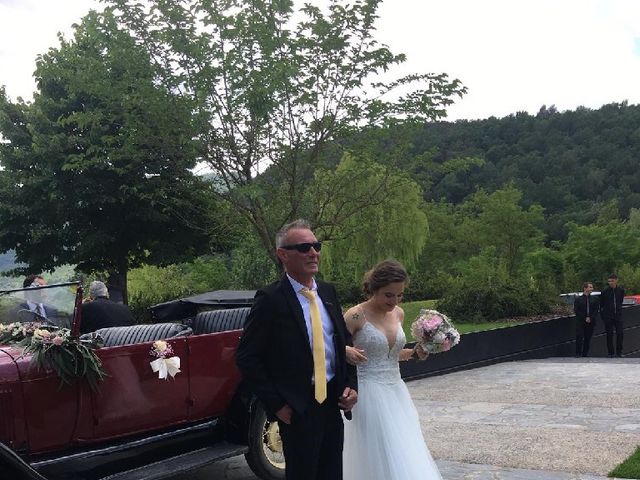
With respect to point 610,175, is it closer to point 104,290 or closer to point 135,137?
point 135,137

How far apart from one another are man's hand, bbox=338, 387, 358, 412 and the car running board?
1.81 metres

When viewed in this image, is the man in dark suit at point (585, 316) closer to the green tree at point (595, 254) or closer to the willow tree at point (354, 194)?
the willow tree at point (354, 194)

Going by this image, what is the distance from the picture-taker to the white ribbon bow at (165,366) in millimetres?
4855

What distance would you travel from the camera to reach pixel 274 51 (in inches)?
434

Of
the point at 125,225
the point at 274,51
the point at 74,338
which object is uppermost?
the point at 274,51

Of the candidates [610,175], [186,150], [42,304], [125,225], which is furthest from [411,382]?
[610,175]

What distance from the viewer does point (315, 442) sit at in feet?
10.7

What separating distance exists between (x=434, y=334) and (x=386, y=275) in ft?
2.65

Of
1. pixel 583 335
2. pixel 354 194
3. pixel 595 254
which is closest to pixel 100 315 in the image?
pixel 354 194

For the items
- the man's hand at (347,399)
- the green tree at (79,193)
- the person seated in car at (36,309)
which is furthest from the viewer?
the green tree at (79,193)

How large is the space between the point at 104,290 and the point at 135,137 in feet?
18.1

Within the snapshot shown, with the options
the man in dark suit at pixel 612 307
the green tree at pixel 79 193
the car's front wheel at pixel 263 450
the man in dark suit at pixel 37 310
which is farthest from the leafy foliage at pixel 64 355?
the man in dark suit at pixel 612 307

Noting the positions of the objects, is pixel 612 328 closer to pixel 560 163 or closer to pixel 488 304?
pixel 488 304

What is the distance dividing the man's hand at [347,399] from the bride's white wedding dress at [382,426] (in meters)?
0.73
